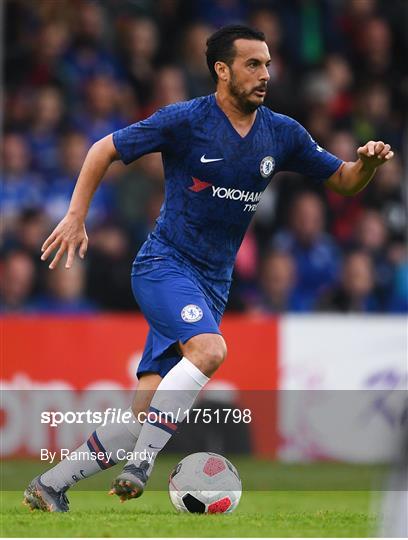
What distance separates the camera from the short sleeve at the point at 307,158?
22.3 feet

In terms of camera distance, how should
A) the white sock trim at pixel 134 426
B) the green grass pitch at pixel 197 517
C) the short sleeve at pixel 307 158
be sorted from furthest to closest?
the short sleeve at pixel 307 158 < the white sock trim at pixel 134 426 < the green grass pitch at pixel 197 517

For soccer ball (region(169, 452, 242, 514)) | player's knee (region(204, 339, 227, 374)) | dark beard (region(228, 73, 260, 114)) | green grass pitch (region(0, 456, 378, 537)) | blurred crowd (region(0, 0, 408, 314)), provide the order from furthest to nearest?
blurred crowd (region(0, 0, 408, 314))
dark beard (region(228, 73, 260, 114))
soccer ball (region(169, 452, 242, 514))
player's knee (region(204, 339, 227, 374))
green grass pitch (region(0, 456, 378, 537))

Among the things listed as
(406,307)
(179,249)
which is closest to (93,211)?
(406,307)

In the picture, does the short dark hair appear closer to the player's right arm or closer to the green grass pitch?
the player's right arm

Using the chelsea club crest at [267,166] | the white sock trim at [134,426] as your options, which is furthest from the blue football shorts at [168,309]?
the chelsea club crest at [267,166]

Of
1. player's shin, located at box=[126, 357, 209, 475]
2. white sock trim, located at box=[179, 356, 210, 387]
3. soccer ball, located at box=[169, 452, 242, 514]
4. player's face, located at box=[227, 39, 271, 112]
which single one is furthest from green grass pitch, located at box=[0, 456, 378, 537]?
player's face, located at box=[227, 39, 271, 112]

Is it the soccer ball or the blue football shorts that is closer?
the blue football shorts

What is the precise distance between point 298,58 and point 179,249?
8259 mm

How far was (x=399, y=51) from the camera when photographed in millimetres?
15234

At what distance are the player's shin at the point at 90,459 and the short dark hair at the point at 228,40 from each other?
1.92 meters

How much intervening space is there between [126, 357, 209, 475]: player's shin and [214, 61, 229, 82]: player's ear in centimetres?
147

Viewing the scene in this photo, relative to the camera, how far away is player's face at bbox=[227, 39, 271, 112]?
6512 mm

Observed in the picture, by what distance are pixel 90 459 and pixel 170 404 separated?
0.60 m

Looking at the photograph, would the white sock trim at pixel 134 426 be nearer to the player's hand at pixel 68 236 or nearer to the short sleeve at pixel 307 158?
the player's hand at pixel 68 236
